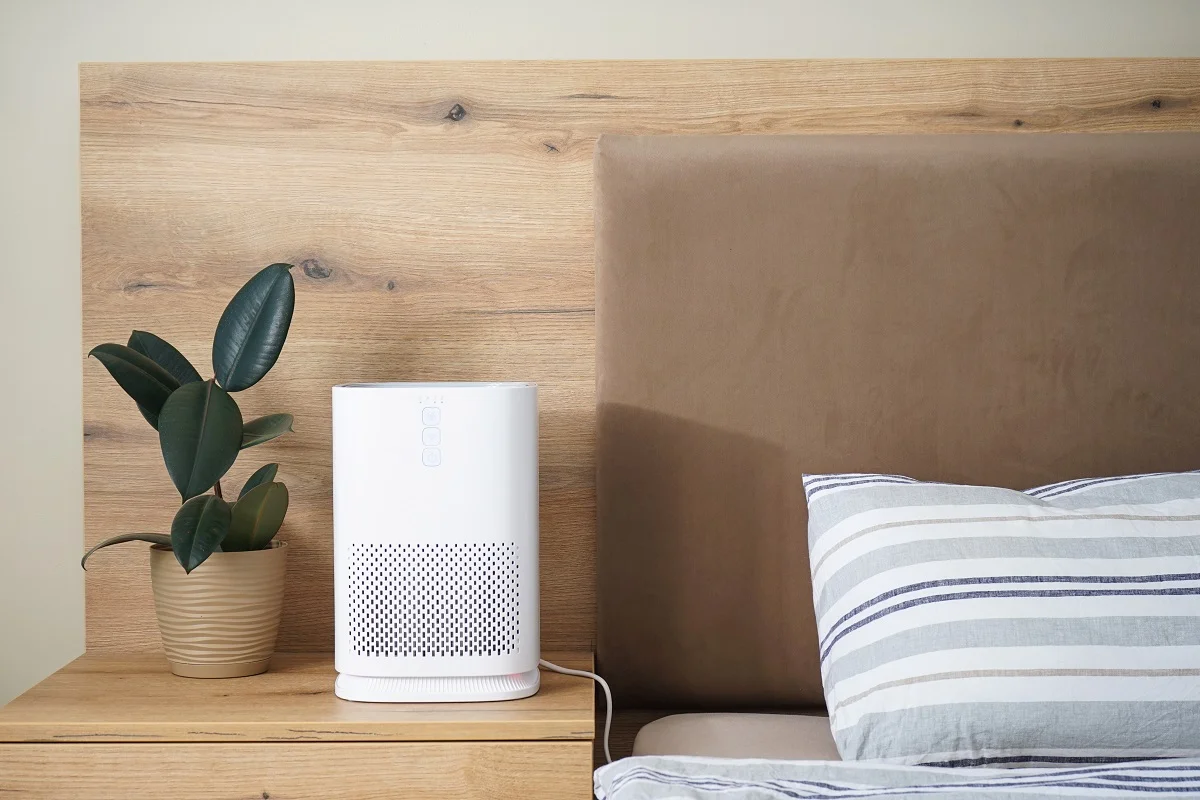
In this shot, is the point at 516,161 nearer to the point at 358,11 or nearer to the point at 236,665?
the point at 358,11

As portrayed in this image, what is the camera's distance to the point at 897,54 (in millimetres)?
1508

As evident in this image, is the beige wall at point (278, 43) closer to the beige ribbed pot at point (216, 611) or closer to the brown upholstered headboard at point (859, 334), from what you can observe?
the brown upholstered headboard at point (859, 334)

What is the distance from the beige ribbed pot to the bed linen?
1.77ft

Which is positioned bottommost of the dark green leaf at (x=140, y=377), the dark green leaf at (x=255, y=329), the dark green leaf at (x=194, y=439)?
the dark green leaf at (x=194, y=439)

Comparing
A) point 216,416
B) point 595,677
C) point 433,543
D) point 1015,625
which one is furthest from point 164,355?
point 1015,625

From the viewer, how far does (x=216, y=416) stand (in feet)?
3.78

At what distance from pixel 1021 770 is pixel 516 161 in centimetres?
104

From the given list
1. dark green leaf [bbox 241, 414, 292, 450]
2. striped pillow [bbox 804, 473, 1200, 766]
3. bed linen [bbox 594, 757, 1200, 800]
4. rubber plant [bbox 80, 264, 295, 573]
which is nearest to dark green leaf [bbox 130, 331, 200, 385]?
rubber plant [bbox 80, 264, 295, 573]

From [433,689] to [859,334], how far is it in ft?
2.48

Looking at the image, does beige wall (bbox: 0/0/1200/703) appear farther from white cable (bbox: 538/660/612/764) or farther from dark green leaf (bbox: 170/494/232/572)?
white cable (bbox: 538/660/612/764)

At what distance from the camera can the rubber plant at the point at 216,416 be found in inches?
44.9

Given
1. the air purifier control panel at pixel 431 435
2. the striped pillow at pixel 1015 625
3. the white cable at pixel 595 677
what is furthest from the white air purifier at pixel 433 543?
the striped pillow at pixel 1015 625

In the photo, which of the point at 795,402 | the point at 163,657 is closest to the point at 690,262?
the point at 795,402

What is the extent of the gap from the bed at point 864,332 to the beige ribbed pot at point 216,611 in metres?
0.52
